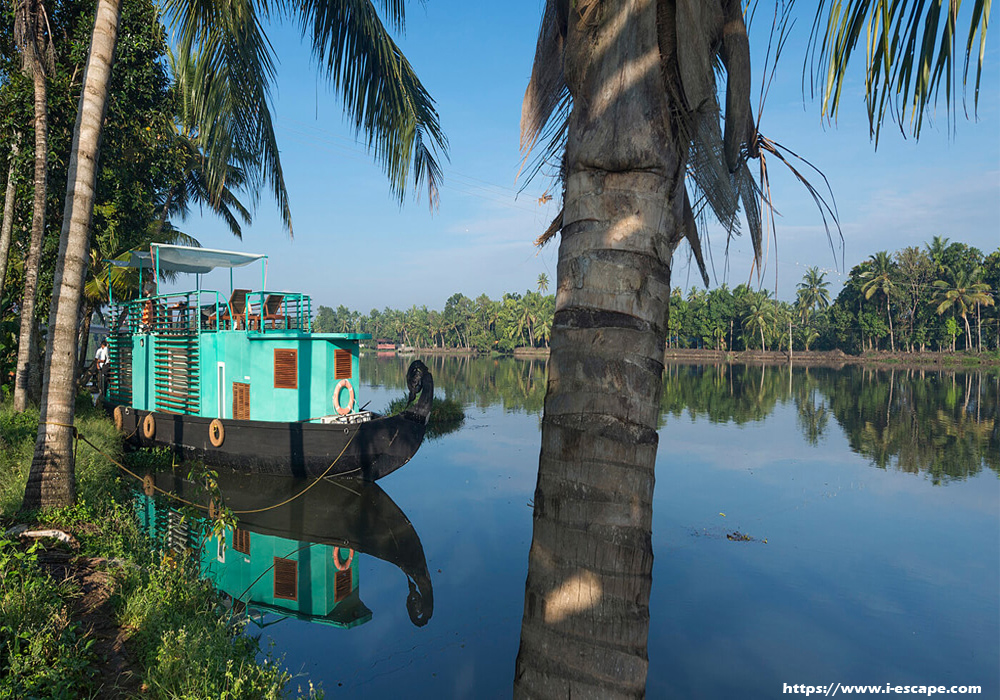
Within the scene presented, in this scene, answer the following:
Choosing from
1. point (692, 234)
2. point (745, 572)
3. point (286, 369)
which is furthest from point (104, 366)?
point (692, 234)

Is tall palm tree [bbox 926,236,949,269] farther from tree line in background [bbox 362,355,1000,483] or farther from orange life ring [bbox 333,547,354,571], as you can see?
orange life ring [bbox 333,547,354,571]

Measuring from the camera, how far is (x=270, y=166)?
24.6 ft

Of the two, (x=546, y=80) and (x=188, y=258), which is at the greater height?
(x=188, y=258)

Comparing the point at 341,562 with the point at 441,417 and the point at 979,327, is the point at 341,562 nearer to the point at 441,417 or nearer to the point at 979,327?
the point at 441,417

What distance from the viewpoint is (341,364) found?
13039 millimetres

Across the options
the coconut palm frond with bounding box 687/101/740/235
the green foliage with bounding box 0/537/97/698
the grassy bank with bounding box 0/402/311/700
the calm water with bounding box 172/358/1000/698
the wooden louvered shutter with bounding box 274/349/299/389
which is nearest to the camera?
the coconut palm frond with bounding box 687/101/740/235

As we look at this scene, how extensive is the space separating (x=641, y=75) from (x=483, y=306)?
89.7 m

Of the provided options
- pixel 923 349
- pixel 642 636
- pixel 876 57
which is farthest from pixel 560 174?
pixel 923 349

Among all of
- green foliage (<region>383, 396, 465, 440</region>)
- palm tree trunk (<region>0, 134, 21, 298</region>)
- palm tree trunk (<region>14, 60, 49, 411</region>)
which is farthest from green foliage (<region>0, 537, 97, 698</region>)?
green foliage (<region>383, 396, 465, 440</region>)

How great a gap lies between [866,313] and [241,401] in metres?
65.2

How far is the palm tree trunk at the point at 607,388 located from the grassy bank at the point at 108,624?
3.18 m

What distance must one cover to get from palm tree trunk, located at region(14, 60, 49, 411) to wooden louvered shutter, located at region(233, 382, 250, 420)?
430 centimetres

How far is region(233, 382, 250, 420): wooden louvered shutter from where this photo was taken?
12609mm

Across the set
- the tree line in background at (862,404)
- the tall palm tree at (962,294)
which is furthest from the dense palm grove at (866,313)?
the tree line in background at (862,404)
